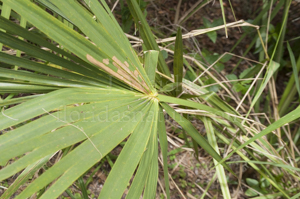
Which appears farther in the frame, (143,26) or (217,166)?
(217,166)

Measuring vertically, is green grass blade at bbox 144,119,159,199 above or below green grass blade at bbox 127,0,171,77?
below

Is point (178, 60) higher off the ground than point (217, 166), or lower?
higher

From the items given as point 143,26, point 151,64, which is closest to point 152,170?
point 151,64

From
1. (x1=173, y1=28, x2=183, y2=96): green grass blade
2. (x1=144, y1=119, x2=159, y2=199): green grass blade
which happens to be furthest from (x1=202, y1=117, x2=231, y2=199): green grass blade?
(x1=144, y1=119, x2=159, y2=199): green grass blade

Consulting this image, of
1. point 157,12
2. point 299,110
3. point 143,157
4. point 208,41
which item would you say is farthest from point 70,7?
point 208,41

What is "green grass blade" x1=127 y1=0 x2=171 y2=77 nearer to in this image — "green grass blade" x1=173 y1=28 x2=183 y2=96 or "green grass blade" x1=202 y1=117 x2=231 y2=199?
"green grass blade" x1=173 y1=28 x2=183 y2=96

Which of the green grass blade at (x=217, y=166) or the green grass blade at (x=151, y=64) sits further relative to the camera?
the green grass blade at (x=217, y=166)

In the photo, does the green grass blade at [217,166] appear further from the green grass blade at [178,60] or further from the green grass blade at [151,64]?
the green grass blade at [151,64]

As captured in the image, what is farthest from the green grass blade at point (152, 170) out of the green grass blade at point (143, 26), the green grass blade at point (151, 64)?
the green grass blade at point (143, 26)

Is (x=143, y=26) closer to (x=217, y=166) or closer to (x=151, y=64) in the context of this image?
(x=151, y=64)

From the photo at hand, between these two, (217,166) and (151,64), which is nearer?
(151,64)

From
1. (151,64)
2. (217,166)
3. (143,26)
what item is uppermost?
(143,26)

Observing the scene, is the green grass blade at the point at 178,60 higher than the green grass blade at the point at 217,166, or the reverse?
the green grass blade at the point at 178,60
